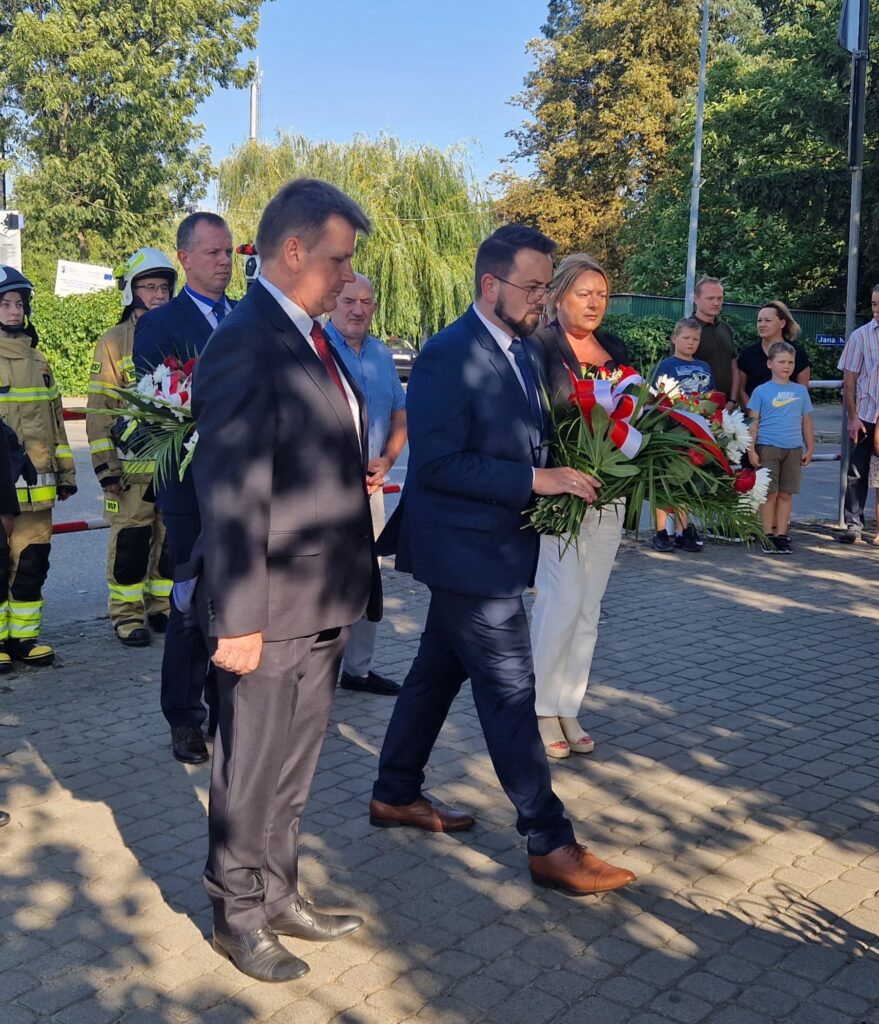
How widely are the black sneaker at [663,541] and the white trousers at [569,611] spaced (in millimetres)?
5000

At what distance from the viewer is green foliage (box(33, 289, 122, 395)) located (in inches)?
1086

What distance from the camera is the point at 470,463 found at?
13.1 feet

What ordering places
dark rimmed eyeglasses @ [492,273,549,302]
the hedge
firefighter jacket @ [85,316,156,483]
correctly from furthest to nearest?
the hedge, firefighter jacket @ [85,316,156,483], dark rimmed eyeglasses @ [492,273,549,302]

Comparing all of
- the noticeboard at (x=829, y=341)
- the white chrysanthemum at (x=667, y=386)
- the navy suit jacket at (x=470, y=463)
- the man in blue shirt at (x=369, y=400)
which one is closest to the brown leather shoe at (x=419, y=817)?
the navy suit jacket at (x=470, y=463)

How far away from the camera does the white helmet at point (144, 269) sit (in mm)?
6730

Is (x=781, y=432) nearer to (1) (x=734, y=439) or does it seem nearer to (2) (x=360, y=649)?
(2) (x=360, y=649)

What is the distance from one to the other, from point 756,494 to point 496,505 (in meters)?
1.12

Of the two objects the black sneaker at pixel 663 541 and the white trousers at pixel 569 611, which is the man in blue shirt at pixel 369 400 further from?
the black sneaker at pixel 663 541

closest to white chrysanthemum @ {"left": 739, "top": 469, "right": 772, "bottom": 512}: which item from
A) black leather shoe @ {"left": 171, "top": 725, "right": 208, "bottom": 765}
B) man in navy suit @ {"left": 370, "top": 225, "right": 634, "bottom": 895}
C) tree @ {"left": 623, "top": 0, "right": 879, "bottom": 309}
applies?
man in navy suit @ {"left": 370, "top": 225, "right": 634, "bottom": 895}

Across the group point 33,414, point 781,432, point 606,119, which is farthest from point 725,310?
point 33,414

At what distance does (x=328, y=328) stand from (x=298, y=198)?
2.78 metres

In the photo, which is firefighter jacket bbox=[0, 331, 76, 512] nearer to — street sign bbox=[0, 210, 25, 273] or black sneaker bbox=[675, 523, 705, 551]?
black sneaker bbox=[675, 523, 705, 551]

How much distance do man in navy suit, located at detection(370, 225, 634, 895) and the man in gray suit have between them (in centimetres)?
45

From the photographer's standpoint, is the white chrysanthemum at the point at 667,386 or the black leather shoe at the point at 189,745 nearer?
the white chrysanthemum at the point at 667,386
